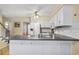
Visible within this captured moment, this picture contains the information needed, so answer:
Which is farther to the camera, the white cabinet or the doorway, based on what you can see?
the doorway

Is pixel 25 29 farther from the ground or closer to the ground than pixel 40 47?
farther from the ground

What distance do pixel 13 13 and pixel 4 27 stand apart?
0.44m

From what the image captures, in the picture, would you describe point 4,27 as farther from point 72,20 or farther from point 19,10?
point 72,20

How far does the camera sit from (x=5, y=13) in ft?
10.6

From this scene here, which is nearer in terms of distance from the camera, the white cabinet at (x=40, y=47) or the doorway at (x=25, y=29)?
the white cabinet at (x=40, y=47)

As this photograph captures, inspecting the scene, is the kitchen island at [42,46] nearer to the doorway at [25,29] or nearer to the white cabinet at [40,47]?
the white cabinet at [40,47]

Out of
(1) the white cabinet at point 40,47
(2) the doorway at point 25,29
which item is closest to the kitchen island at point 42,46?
(1) the white cabinet at point 40,47

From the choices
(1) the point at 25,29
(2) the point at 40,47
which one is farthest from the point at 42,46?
(1) the point at 25,29

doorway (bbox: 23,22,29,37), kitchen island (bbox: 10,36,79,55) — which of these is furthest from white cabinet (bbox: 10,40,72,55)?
doorway (bbox: 23,22,29,37)

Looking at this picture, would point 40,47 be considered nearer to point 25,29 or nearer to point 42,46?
point 42,46

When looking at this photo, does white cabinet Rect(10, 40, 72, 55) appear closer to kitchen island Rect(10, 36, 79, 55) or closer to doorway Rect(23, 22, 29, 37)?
kitchen island Rect(10, 36, 79, 55)

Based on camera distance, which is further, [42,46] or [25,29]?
[25,29]

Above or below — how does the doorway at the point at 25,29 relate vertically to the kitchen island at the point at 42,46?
above
